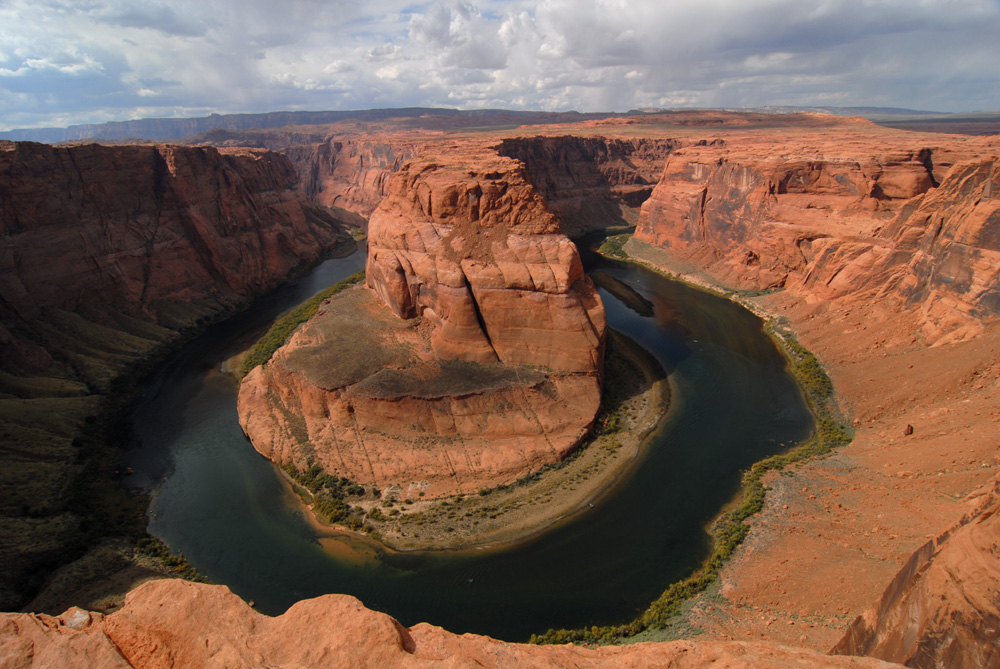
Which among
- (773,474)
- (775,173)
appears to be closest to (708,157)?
(775,173)

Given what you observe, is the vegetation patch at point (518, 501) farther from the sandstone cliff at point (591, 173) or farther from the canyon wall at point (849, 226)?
the sandstone cliff at point (591, 173)

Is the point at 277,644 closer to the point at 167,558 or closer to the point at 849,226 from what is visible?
the point at 167,558

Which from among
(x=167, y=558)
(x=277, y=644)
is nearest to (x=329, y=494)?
(x=167, y=558)

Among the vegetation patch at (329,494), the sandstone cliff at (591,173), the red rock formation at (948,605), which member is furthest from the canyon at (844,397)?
the sandstone cliff at (591,173)

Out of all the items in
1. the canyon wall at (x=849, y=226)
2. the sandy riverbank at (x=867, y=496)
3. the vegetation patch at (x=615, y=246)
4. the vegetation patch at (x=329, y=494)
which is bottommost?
the vegetation patch at (x=329, y=494)

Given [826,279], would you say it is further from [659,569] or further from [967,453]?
[659,569]

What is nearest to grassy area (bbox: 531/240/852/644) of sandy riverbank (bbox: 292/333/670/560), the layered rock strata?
sandy riverbank (bbox: 292/333/670/560)
